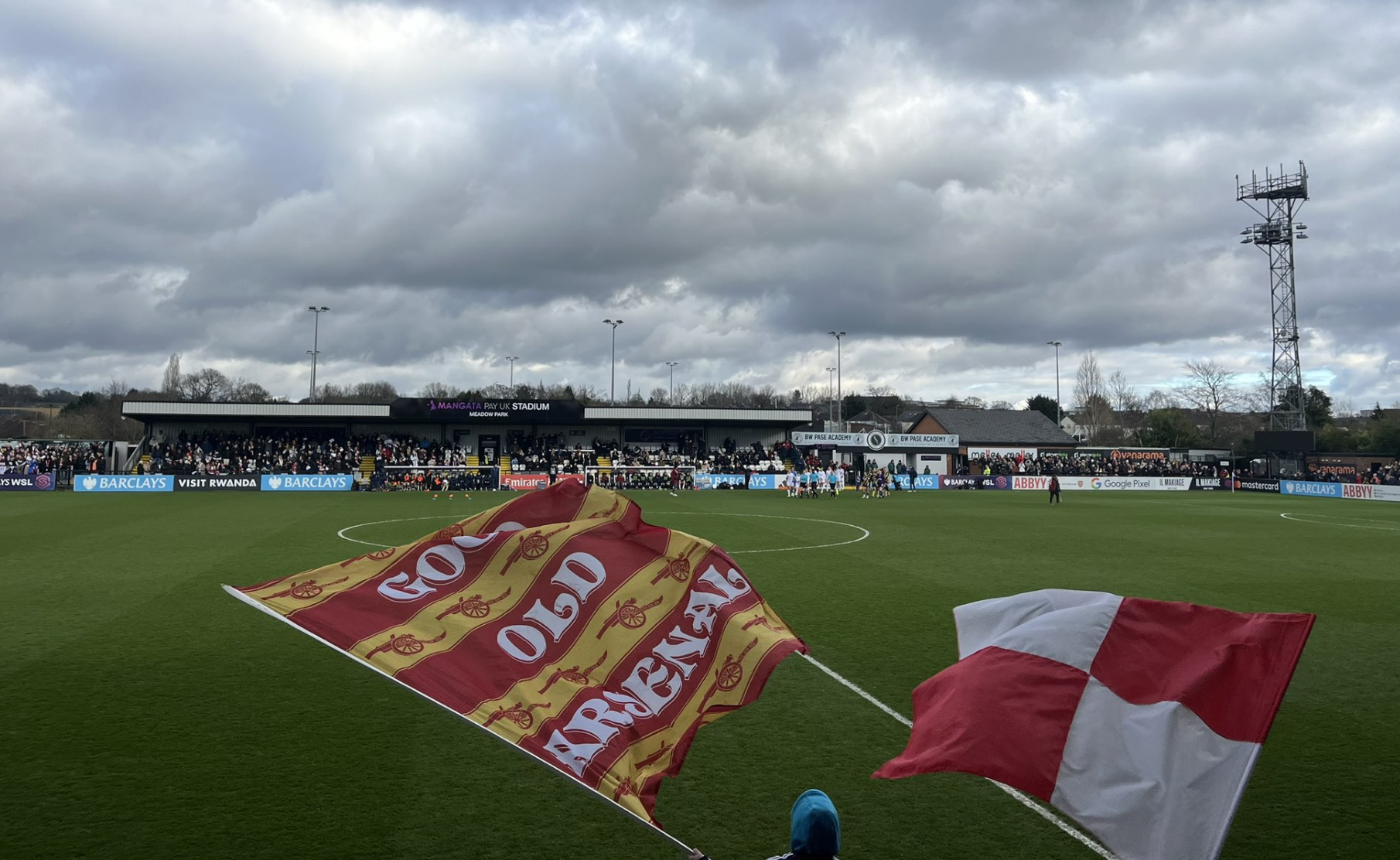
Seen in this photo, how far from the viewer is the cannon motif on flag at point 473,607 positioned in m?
5.72

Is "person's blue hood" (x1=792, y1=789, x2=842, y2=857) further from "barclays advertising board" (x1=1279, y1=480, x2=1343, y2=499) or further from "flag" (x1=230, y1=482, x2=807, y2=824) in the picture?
"barclays advertising board" (x1=1279, y1=480, x2=1343, y2=499)

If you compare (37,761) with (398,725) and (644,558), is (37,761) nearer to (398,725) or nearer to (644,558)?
(398,725)

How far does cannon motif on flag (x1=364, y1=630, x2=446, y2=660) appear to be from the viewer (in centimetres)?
523

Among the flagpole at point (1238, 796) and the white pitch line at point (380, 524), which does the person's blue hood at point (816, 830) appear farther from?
the white pitch line at point (380, 524)

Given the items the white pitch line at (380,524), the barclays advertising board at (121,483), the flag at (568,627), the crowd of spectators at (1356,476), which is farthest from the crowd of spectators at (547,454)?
the flag at (568,627)

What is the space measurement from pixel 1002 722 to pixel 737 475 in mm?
56610

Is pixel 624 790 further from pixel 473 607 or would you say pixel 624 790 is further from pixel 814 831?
pixel 473 607

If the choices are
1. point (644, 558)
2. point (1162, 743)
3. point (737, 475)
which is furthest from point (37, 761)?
point (737, 475)

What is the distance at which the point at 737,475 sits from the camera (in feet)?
201

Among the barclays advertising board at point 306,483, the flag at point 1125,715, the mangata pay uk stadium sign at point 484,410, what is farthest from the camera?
the mangata pay uk stadium sign at point 484,410

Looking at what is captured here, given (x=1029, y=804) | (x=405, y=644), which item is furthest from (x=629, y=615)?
(x=1029, y=804)

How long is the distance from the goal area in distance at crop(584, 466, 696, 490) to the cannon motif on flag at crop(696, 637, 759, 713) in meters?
52.9

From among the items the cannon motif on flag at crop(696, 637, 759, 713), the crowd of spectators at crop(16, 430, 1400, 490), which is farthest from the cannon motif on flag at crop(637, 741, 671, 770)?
the crowd of spectators at crop(16, 430, 1400, 490)

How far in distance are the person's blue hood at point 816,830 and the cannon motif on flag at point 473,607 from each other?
2613mm
